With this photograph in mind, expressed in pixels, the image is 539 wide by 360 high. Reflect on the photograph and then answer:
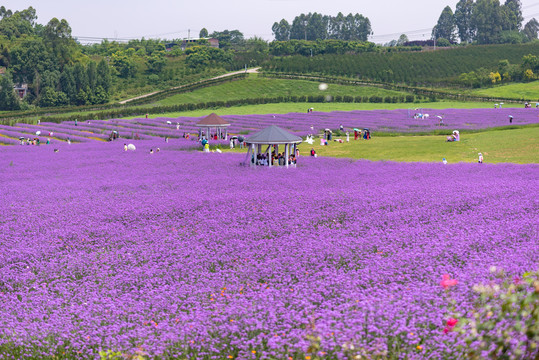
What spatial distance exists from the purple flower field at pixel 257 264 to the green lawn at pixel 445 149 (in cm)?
1363

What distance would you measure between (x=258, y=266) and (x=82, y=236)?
605 cm

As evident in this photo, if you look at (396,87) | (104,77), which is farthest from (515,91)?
(104,77)

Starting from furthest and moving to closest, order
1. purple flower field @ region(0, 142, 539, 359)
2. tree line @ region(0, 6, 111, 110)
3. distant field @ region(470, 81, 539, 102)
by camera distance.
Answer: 1. tree line @ region(0, 6, 111, 110)
2. distant field @ region(470, 81, 539, 102)
3. purple flower field @ region(0, 142, 539, 359)

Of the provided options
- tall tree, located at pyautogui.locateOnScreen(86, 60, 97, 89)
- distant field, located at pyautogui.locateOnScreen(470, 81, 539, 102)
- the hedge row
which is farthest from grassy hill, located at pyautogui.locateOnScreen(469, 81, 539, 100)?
tall tree, located at pyautogui.locateOnScreen(86, 60, 97, 89)

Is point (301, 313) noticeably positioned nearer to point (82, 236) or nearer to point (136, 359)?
point (136, 359)

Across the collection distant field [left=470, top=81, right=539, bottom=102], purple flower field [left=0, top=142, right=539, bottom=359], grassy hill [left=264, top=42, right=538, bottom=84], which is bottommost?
purple flower field [left=0, top=142, right=539, bottom=359]

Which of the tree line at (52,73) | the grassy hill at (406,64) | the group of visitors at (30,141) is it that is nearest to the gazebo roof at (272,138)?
the group of visitors at (30,141)

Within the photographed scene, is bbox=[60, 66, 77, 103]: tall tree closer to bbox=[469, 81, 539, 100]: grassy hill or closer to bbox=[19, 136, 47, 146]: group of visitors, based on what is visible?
bbox=[19, 136, 47, 146]: group of visitors

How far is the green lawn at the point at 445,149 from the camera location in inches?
1452

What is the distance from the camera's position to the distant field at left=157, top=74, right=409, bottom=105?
114 metres

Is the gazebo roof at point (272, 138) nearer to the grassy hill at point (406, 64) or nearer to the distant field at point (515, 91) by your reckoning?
the distant field at point (515, 91)

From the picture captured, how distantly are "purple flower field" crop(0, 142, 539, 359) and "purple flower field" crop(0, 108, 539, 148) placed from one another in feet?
100

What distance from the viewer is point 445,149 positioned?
41.6m

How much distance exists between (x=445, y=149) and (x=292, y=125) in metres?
26.2
